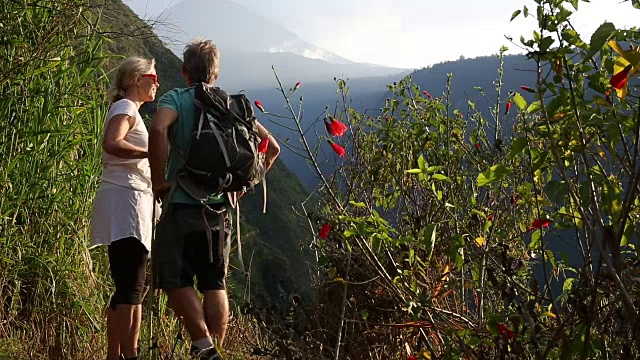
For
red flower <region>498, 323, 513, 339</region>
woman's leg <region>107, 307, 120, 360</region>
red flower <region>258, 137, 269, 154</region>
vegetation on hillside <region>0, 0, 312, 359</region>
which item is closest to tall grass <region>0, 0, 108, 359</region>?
vegetation on hillside <region>0, 0, 312, 359</region>

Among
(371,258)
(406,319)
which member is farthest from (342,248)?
(371,258)

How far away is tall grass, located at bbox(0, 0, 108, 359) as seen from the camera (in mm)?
3744

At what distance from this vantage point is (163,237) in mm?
2885

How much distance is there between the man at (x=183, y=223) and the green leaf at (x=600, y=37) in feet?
6.62

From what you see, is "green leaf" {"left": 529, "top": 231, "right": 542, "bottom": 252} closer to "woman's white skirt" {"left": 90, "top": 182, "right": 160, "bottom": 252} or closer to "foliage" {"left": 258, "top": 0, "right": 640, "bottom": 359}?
"foliage" {"left": 258, "top": 0, "right": 640, "bottom": 359}

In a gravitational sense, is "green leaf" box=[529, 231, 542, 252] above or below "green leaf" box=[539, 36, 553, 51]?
below

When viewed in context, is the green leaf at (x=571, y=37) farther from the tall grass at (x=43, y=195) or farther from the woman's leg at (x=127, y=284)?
the tall grass at (x=43, y=195)

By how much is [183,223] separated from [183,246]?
0.10 m

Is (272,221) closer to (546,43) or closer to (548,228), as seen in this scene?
(548,228)

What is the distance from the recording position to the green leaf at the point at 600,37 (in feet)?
3.51

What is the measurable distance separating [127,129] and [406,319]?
148cm

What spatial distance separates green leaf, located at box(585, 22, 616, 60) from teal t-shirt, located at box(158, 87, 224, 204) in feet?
6.60

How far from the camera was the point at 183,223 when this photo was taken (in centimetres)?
288

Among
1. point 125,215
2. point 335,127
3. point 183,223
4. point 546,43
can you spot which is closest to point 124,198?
point 125,215
